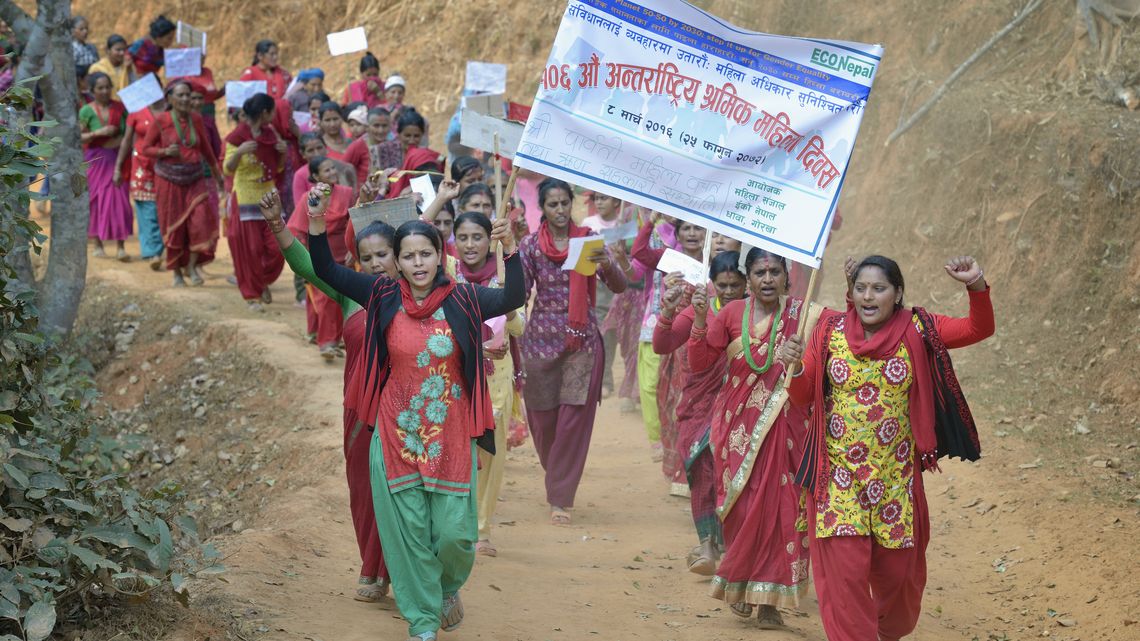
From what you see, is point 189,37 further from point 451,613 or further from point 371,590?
point 451,613

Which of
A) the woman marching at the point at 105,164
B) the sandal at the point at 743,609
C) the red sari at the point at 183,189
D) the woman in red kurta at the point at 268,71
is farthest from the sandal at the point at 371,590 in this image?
the woman in red kurta at the point at 268,71

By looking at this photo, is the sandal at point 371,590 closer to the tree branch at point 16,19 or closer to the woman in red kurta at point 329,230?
the woman in red kurta at point 329,230

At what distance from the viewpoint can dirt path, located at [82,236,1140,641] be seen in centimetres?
608

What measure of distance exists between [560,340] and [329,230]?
3.08 meters

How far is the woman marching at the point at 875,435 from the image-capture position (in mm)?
5348

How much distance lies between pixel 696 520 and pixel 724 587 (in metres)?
0.91

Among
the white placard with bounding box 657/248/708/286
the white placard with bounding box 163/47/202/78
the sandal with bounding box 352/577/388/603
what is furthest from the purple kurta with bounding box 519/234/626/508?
the white placard with bounding box 163/47/202/78

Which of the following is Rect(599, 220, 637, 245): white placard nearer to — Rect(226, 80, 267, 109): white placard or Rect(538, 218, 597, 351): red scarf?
Rect(538, 218, 597, 351): red scarf

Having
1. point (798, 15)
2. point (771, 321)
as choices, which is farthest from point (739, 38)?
point (798, 15)

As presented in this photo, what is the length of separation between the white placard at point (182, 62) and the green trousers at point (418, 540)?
980 centimetres

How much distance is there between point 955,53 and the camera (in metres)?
14.3

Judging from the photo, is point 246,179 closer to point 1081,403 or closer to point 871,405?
point 1081,403

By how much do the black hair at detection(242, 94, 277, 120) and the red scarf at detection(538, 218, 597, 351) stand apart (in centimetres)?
534

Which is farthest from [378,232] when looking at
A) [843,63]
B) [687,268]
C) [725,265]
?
[843,63]
